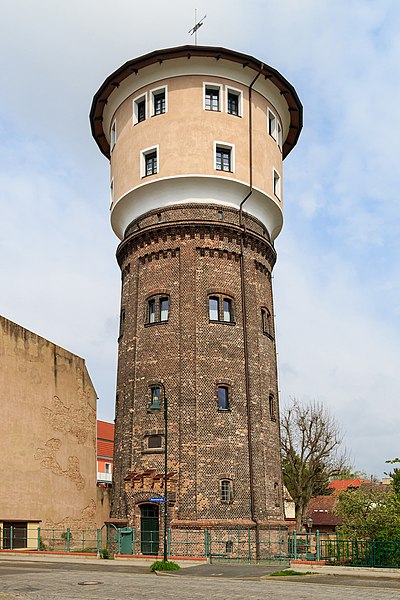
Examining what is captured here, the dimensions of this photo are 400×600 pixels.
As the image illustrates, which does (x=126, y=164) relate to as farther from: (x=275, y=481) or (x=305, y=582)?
(x=305, y=582)

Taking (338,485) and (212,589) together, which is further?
(338,485)

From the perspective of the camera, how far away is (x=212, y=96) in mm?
30547

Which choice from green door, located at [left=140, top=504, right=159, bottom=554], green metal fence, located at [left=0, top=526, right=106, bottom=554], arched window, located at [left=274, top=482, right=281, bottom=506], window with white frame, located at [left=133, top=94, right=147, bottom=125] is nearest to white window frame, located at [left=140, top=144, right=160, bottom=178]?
window with white frame, located at [left=133, top=94, right=147, bottom=125]

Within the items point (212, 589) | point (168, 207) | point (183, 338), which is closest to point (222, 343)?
point (183, 338)

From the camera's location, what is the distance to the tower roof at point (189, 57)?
1170 inches

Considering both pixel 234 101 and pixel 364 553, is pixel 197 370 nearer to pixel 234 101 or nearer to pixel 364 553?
pixel 364 553

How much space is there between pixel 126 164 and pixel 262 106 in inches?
267

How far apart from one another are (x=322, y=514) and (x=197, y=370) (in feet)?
107

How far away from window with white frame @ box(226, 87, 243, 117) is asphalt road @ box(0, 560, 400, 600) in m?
18.8

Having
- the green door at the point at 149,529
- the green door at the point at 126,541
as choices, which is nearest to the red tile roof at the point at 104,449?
the green door at the point at 126,541

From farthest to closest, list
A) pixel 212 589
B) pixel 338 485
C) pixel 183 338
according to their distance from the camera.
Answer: pixel 338 485 → pixel 183 338 → pixel 212 589

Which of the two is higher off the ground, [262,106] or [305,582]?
[262,106]

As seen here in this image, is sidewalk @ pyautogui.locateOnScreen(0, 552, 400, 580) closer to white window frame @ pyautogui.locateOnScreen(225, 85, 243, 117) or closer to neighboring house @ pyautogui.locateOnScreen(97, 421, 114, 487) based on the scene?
white window frame @ pyautogui.locateOnScreen(225, 85, 243, 117)

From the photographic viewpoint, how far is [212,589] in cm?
1590
